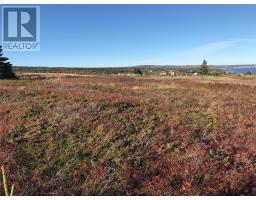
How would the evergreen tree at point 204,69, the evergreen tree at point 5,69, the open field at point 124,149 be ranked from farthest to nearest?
the evergreen tree at point 204,69
the evergreen tree at point 5,69
the open field at point 124,149

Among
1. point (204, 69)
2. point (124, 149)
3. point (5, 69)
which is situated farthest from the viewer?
point (204, 69)

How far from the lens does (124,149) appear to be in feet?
34.9

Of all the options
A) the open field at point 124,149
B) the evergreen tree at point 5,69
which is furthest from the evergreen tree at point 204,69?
the open field at point 124,149

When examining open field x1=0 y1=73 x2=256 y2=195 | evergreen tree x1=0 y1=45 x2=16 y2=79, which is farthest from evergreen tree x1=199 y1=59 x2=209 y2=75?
open field x1=0 y1=73 x2=256 y2=195

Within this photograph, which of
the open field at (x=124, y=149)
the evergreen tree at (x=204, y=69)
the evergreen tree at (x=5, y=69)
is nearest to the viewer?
the open field at (x=124, y=149)

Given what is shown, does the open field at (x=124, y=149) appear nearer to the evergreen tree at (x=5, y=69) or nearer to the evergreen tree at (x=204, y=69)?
the evergreen tree at (x=5, y=69)

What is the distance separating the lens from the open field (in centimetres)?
884

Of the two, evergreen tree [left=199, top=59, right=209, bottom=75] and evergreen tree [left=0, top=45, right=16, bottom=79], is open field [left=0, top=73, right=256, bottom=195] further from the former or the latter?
evergreen tree [left=199, top=59, right=209, bottom=75]

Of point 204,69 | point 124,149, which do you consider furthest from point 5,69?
point 204,69

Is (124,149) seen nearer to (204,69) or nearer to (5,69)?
(5,69)

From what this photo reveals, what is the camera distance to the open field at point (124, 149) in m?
8.84

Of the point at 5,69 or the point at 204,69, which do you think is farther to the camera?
the point at 204,69

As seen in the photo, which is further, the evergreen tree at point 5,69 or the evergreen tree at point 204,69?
the evergreen tree at point 204,69

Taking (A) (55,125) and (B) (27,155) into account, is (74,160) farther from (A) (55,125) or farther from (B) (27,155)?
(A) (55,125)
